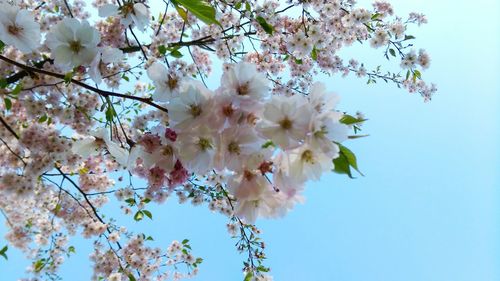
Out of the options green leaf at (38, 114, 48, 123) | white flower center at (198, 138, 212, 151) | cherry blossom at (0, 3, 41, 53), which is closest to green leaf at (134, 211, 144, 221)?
green leaf at (38, 114, 48, 123)

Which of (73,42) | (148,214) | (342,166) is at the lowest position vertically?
(342,166)

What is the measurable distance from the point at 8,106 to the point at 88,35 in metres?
1.64

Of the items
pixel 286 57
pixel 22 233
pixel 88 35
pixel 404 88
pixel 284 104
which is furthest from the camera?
pixel 404 88

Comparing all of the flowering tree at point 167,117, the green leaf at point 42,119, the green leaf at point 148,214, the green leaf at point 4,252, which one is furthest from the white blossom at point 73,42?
the green leaf at point 148,214

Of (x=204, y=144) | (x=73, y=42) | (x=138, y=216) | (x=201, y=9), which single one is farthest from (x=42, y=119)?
(x=204, y=144)

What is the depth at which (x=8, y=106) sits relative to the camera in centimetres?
276

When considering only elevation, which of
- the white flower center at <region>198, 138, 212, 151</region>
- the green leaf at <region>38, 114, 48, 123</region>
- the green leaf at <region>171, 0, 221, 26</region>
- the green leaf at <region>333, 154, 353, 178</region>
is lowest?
the green leaf at <region>333, 154, 353, 178</region>

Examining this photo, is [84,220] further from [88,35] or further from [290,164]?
[290,164]

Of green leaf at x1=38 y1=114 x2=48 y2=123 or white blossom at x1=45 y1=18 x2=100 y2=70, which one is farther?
green leaf at x1=38 y1=114 x2=48 y2=123

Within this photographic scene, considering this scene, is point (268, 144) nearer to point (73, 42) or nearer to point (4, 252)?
point (73, 42)

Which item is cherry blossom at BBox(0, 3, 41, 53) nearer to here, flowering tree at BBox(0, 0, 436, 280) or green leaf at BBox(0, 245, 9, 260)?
flowering tree at BBox(0, 0, 436, 280)

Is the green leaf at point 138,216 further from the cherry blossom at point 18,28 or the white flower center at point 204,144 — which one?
the white flower center at point 204,144

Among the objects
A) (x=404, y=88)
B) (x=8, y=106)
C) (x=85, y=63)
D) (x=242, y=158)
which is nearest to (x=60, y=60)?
(x=85, y=63)

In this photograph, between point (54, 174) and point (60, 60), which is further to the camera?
point (54, 174)
